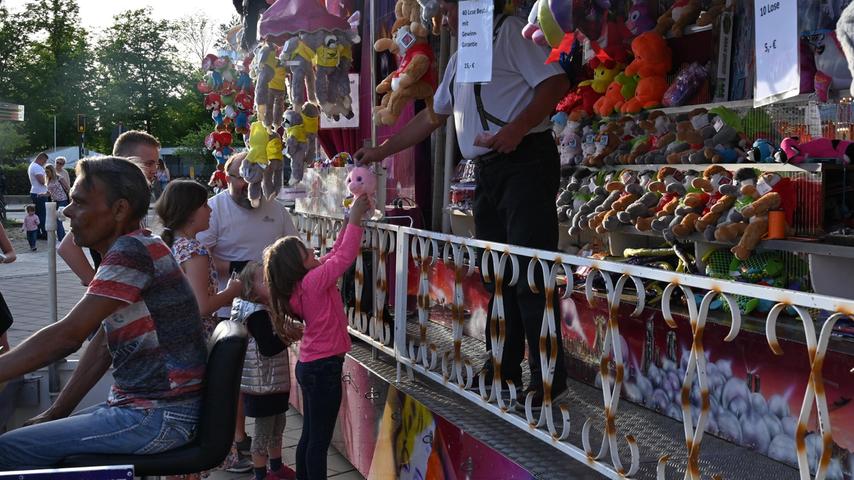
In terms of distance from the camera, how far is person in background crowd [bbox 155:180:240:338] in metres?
4.04

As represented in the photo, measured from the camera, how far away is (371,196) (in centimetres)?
474

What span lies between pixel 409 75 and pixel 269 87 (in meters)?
1.10

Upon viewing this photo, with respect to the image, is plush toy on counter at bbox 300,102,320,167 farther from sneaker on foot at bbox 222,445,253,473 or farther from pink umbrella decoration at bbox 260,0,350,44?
sneaker on foot at bbox 222,445,253,473

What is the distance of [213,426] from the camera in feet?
9.05

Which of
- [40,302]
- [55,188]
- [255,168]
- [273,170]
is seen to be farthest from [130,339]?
[55,188]

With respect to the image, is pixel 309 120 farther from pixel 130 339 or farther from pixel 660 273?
pixel 660 273

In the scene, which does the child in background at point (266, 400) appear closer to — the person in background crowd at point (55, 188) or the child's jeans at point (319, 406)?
the child's jeans at point (319, 406)

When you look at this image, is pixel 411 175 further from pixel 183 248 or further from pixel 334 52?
pixel 183 248

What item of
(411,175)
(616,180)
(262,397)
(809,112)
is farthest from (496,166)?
(411,175)

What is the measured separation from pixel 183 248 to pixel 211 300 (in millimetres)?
290

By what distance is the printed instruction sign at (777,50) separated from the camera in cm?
216

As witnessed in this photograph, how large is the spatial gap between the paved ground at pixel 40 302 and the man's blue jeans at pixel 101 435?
7.53ft

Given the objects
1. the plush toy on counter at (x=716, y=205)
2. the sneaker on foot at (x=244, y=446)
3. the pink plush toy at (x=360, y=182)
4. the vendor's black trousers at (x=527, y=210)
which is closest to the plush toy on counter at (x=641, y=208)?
the plush toy on counter at (x=716, y=205)

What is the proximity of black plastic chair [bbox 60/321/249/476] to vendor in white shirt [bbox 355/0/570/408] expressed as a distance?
1.27 m
